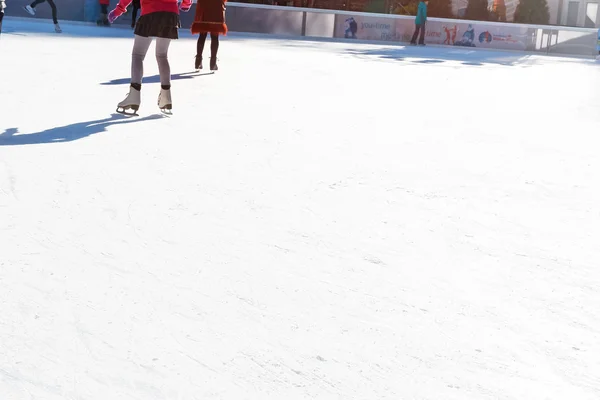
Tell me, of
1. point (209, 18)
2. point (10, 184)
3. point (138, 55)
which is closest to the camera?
point (10, 184)

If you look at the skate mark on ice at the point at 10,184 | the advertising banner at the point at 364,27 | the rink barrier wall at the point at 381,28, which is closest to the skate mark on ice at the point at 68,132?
the skate mark on ice at the point at 10,184

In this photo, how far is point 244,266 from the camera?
3.76 meters

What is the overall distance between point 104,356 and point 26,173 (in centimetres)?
275

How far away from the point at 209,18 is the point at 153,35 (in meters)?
4.48

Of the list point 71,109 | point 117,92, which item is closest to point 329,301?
point 71,109

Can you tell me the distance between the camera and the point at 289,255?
3.96 metres

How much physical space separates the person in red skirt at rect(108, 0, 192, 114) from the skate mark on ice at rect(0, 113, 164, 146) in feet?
0.63

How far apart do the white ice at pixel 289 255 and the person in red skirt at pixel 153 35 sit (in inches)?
9.1

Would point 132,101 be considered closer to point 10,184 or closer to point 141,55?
point 141,55

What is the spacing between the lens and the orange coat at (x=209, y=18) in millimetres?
11875

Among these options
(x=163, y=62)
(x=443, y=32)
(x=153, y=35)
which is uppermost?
(x=153, y=35)

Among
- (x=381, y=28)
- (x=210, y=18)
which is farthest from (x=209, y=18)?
(x=381, y=28)

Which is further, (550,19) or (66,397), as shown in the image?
(550,19)

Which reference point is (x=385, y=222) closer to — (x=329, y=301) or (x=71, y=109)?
(x=329, y=301)
